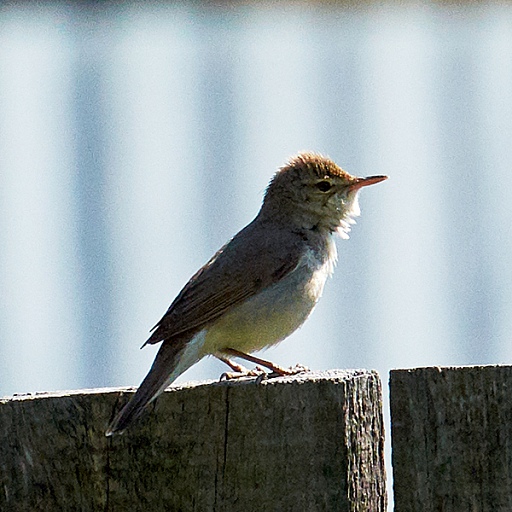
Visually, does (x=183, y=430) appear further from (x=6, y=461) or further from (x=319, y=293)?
(x=319, y=293)

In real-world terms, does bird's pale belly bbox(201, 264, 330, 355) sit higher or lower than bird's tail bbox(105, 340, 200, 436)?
higher

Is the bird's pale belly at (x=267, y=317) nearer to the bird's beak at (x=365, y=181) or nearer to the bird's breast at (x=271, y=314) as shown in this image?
the bird's breast at (x=271, y=314)

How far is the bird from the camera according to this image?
4578 mm

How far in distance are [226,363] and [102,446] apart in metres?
2.44

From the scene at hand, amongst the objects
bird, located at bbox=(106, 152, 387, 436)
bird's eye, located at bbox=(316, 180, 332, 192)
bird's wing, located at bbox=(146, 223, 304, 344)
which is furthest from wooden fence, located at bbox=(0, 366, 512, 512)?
bird's eye, located at bbox=(316, 180, 332, 192)

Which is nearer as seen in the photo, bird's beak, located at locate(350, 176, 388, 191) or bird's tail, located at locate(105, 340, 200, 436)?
bird's tail, located at locate(105, 340, 200, 436)

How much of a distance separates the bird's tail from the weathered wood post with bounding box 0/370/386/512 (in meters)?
0.04

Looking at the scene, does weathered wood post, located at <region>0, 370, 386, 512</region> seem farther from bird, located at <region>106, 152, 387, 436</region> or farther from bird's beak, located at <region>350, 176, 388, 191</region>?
bird's beak, located at <region>350, 176, 388, 191</region>

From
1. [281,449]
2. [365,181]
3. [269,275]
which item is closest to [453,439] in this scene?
[281,449]

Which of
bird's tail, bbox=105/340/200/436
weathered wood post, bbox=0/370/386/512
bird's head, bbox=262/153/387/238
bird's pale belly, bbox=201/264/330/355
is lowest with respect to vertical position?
weathered wood post, bbox=0/370/386/512

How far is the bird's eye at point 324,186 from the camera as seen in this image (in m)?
5.82

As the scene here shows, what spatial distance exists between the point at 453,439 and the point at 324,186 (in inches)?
131

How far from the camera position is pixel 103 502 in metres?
2.73

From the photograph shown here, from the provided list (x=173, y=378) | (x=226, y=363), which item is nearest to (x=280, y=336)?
(x=226, y=363)
